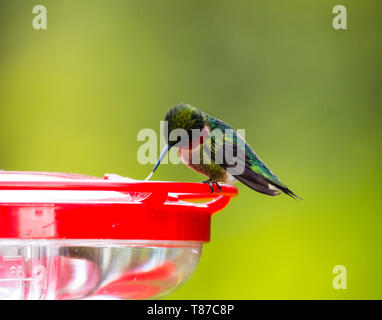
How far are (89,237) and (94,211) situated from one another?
80mm

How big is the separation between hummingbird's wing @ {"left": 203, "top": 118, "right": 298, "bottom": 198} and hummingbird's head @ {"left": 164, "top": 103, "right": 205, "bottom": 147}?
4.3 inches

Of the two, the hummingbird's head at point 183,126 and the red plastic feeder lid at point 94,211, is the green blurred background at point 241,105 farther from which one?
the red plastic feeder lid at point 94,211

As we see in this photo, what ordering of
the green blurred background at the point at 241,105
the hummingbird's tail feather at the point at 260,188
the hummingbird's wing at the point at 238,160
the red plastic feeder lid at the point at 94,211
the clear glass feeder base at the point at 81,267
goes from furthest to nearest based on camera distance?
the green blurred background at the point at 241,105, the hummingbird's wing at the point at 238,160, the hummingbird's tail feather at the point at 260,188, the clear glass feeder base at the point at 81,267, the red plastic feeder lid at the point at 94,211

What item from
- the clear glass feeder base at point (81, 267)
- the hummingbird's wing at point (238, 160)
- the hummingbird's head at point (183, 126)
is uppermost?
the hummingbird's head at point (183, 126)

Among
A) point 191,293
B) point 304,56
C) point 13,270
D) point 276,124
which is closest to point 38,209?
point 13,270

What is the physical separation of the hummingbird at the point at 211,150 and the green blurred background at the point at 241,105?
76.2 inches

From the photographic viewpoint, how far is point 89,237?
2039mm

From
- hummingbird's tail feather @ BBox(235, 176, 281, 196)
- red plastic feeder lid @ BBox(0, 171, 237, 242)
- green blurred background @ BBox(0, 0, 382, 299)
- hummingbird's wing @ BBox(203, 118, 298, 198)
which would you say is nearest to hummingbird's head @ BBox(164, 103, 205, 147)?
hummingbird's wing @ BBox(203, 118, 298, 198)

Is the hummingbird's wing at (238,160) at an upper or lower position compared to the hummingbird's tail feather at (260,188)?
upper

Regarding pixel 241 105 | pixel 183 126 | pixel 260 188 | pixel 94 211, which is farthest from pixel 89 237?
pixel 241 105

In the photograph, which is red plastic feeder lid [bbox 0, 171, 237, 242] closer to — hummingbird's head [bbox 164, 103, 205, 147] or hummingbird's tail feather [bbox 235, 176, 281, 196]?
hummingbird's tail feather [bbox 235, 176, 281, 196]

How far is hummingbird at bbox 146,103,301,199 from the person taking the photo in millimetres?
3018

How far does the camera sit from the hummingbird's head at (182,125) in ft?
9.83

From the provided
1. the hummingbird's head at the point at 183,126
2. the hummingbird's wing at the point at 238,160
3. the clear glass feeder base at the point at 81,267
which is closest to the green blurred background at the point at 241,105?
the hummingbird's wing at the point at 238,160
